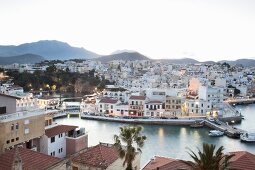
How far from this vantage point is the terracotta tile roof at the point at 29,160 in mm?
12219

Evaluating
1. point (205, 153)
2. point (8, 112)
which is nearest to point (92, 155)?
point (8, 112)

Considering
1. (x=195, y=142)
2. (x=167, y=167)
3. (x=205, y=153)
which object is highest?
(x=205, y=153)

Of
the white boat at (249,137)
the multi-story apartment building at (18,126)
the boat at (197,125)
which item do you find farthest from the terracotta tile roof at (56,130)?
the boat at (197,125)

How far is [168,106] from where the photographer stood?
152 ft

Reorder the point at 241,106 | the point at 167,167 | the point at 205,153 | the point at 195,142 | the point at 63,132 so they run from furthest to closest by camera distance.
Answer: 1. the point at 241,106
2. the point at 195,142
3. the point at 63,132
4. the point at 167,167
5. the point at 205,153

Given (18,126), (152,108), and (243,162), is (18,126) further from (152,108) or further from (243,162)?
(152,108)

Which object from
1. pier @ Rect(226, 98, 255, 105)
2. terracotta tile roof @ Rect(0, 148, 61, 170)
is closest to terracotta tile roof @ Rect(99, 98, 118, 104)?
pier @ Rect(226, 98, 255, 105)

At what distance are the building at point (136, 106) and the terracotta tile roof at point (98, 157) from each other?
30.3 meters

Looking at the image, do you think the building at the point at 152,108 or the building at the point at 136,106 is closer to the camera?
the building at the point at 152,108

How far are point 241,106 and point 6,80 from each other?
5393cm

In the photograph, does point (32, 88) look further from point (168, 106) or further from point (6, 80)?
point (168, 106)

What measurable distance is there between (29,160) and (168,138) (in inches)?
941

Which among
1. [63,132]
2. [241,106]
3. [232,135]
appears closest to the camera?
[63,132]

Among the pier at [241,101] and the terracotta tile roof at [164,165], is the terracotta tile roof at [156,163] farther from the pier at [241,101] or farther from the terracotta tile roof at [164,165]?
the pier at [241,101]
